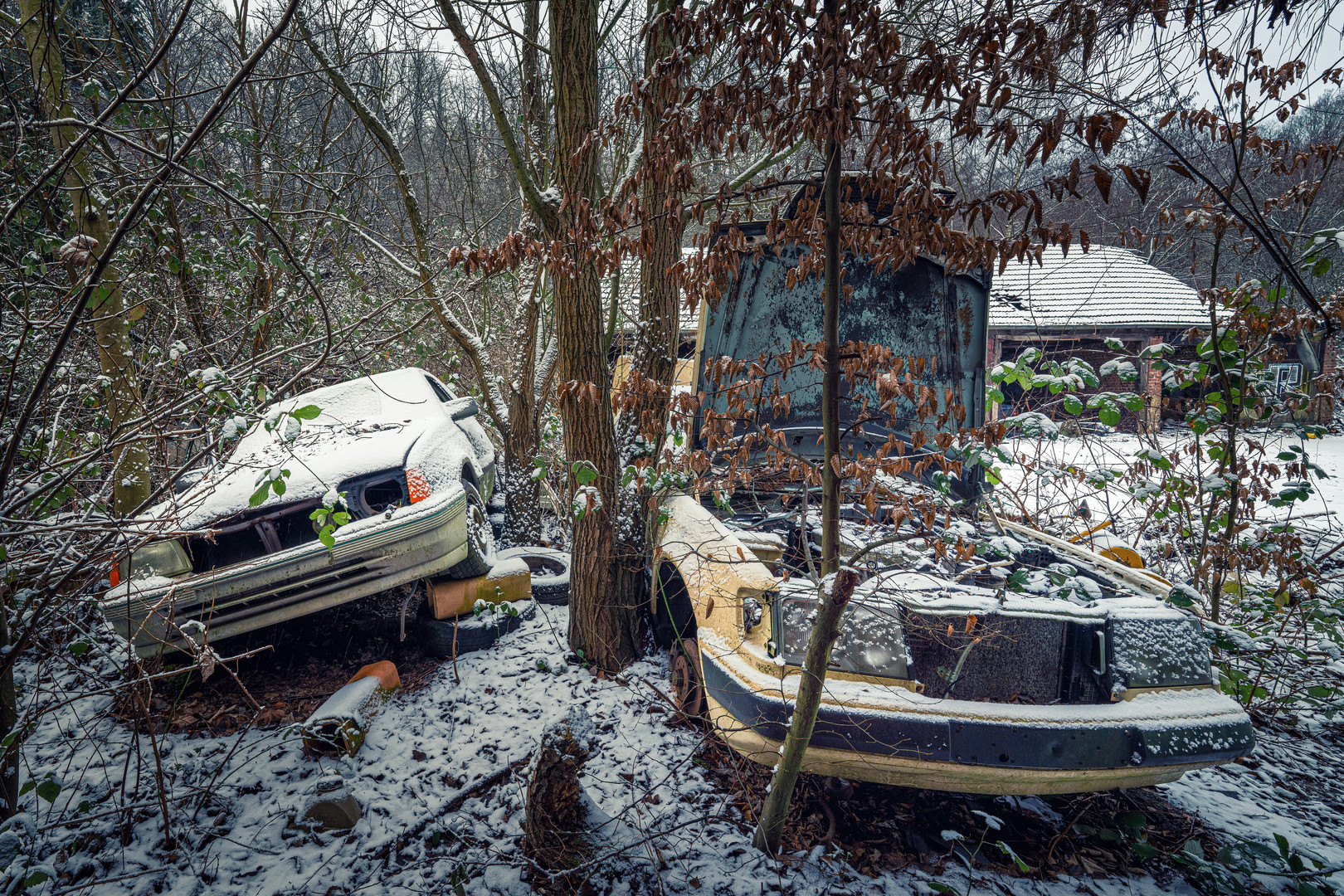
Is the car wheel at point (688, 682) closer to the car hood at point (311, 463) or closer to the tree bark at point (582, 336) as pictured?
the tree bark at point (582, 336)

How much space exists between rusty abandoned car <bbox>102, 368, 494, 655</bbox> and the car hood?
0.04 ft

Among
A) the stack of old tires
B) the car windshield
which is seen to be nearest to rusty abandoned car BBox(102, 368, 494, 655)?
the car windshield

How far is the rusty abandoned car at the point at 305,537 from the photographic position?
332cm

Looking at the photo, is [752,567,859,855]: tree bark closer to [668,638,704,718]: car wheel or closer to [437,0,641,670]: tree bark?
[668,638,704,718]: car wheel

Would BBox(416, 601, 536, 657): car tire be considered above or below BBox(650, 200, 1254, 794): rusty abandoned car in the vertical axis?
below

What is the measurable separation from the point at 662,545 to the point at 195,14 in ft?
20.8

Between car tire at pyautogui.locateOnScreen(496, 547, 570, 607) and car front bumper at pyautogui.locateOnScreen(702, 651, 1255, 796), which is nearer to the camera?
car front bumper at pyautogui.locateOnScreen(702, 651, 1255, 796)

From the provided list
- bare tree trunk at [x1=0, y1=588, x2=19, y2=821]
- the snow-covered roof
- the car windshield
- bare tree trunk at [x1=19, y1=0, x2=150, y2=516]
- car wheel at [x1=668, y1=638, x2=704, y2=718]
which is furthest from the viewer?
the snow-covered roof

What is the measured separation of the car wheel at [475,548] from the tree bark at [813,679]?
8.65ft

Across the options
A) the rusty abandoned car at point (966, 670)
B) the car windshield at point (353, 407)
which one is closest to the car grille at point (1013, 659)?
the rusty abandoned car at point (966, 670)

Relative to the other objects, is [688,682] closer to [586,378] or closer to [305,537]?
[586,378]


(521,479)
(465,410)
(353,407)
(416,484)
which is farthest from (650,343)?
(353,407)

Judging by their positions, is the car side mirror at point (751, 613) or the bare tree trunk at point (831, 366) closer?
the bare tree trunk at point (831, 366)

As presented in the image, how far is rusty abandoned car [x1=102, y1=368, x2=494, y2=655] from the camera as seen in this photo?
3.32 meters
